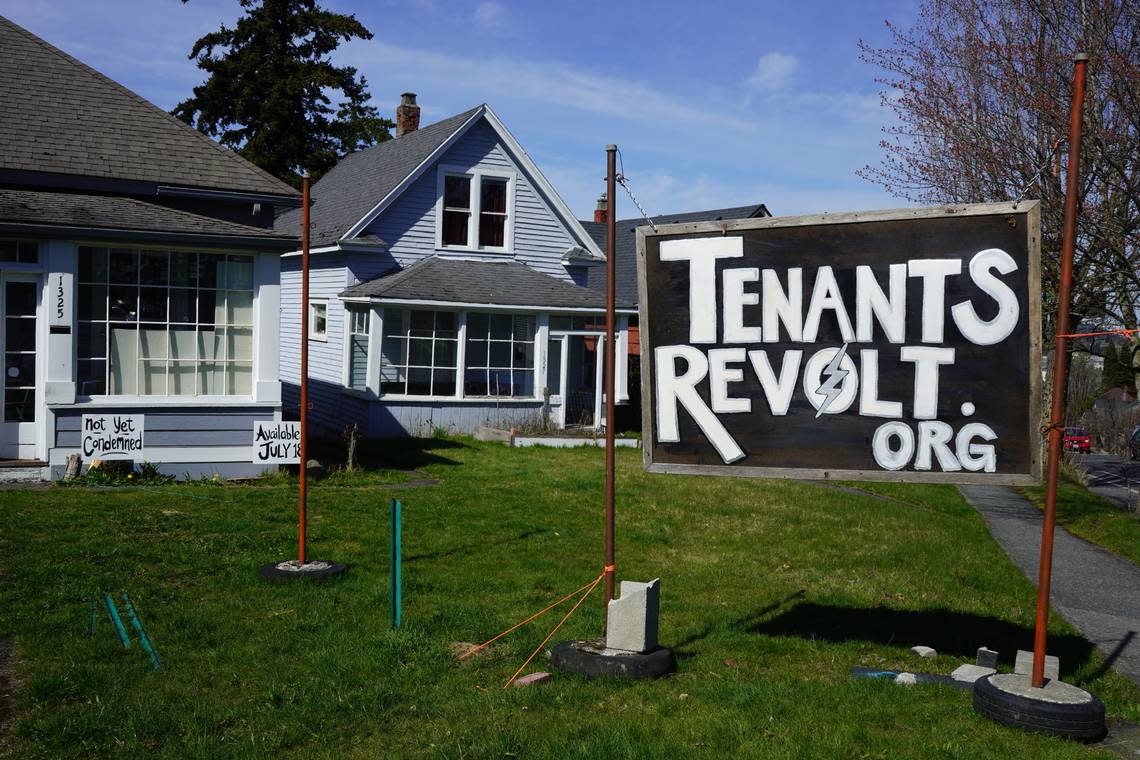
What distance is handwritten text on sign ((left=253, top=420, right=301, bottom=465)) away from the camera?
1306 centimetres

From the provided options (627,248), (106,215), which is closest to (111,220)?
(106,215)

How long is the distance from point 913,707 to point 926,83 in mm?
13078

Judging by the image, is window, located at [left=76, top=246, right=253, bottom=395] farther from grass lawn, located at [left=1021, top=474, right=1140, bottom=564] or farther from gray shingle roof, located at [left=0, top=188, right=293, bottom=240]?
grass lawn, located at [left=1021, top=474, right=1140, bottom=564]

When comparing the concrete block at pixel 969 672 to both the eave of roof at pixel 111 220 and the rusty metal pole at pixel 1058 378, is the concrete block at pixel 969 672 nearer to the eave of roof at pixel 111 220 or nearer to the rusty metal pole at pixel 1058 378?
the rusty metal pole at pixel 1058 378

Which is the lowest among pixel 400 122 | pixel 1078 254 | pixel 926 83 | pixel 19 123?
pixel 1078 254

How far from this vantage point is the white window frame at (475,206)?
77.2 ft

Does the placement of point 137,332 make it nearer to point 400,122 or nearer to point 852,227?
point 852,227

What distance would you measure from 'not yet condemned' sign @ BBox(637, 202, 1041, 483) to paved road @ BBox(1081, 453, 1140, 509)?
12757mm

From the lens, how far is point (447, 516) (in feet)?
41.9

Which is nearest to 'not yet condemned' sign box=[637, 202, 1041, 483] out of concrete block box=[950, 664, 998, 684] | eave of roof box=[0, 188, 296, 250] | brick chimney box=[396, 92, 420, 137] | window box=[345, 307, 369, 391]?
concrete block box=[950, 664, 998, 684]

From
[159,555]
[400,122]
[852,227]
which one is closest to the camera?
[852,227]

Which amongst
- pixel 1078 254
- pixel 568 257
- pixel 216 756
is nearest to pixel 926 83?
pixel 1078 254

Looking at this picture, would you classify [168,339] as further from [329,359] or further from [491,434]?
[329,359]

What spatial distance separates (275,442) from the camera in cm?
1325
